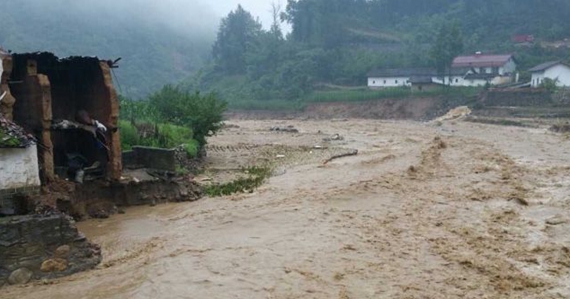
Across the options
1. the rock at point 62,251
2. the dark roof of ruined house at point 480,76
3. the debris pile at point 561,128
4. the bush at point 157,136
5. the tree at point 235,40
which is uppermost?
the tree at point 235,40

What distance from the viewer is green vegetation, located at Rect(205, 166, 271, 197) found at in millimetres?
17062

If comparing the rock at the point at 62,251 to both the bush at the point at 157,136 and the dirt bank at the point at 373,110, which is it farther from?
the dirt bank at the point at 373,110

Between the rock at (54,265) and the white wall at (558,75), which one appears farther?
the white wall at (558,75)

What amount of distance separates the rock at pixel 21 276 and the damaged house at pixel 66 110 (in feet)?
13.8

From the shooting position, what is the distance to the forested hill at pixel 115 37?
7866 cm

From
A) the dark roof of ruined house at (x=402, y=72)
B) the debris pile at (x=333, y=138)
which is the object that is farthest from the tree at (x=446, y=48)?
the debris pile at (x=333, y=138)

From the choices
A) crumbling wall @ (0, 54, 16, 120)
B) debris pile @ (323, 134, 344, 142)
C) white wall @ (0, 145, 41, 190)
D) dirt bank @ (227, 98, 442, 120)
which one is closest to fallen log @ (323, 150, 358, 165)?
debris pile @ (323, 134, 344, 142)

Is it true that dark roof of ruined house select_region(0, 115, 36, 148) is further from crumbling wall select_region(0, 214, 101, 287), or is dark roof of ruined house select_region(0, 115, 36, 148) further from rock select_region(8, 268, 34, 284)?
rock select_region(8, 268, 34, 284)

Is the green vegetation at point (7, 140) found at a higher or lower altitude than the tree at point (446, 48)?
lower

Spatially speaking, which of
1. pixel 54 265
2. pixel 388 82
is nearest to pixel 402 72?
pixel 388 82

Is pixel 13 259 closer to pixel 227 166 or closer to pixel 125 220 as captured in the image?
pixel 125 220

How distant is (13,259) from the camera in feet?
30.6

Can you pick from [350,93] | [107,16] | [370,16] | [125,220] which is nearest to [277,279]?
[125,220]

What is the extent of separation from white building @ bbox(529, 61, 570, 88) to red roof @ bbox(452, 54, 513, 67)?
759cm
